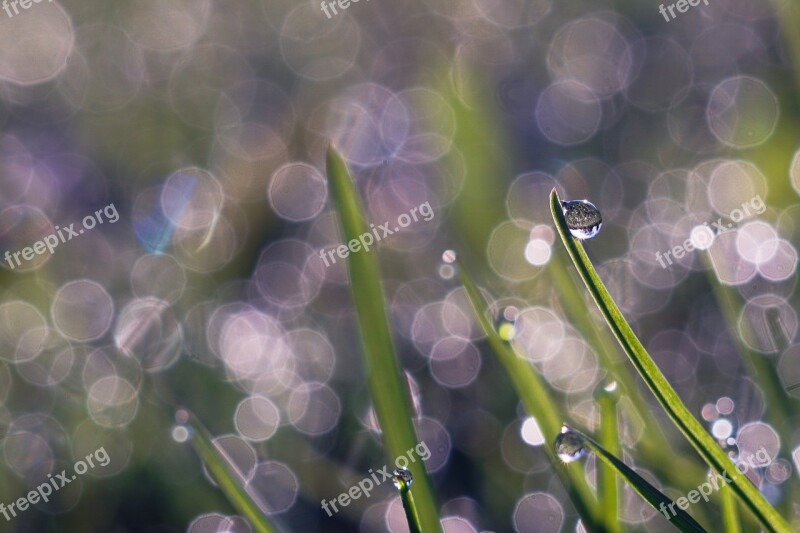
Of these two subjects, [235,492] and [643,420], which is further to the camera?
[643,420]

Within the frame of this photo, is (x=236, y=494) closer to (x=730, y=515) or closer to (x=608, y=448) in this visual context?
(x=608, y=448)

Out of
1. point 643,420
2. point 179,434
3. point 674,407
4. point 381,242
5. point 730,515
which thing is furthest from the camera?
point 381,242

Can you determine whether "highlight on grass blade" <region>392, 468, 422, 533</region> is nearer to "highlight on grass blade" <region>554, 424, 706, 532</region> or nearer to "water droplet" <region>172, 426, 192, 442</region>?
"highlight on grass blade" <region>554, 424, 706, 532</region>

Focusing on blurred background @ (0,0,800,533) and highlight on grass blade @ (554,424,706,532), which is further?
blurred background @ (0,0,800,533)

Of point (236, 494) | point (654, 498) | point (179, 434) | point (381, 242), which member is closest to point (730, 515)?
point (654, 498)

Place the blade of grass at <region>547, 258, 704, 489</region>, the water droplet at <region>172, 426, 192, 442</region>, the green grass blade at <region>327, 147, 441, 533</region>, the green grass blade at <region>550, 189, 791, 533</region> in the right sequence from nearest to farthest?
the green grass blade at <region>550, 189, 791, 533</region> < the green grass blade at <region>327, 147, 441, 533</region> < the blade of grass at <region>547, 258, 704, 489</region> < the water droplet at <region>172, 426, 192, 442</region>

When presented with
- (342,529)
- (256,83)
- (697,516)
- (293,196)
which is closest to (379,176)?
(293,196)

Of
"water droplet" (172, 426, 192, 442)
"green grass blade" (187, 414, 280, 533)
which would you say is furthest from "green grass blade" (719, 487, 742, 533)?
"water droplet" (172, 426, 192, 442)
